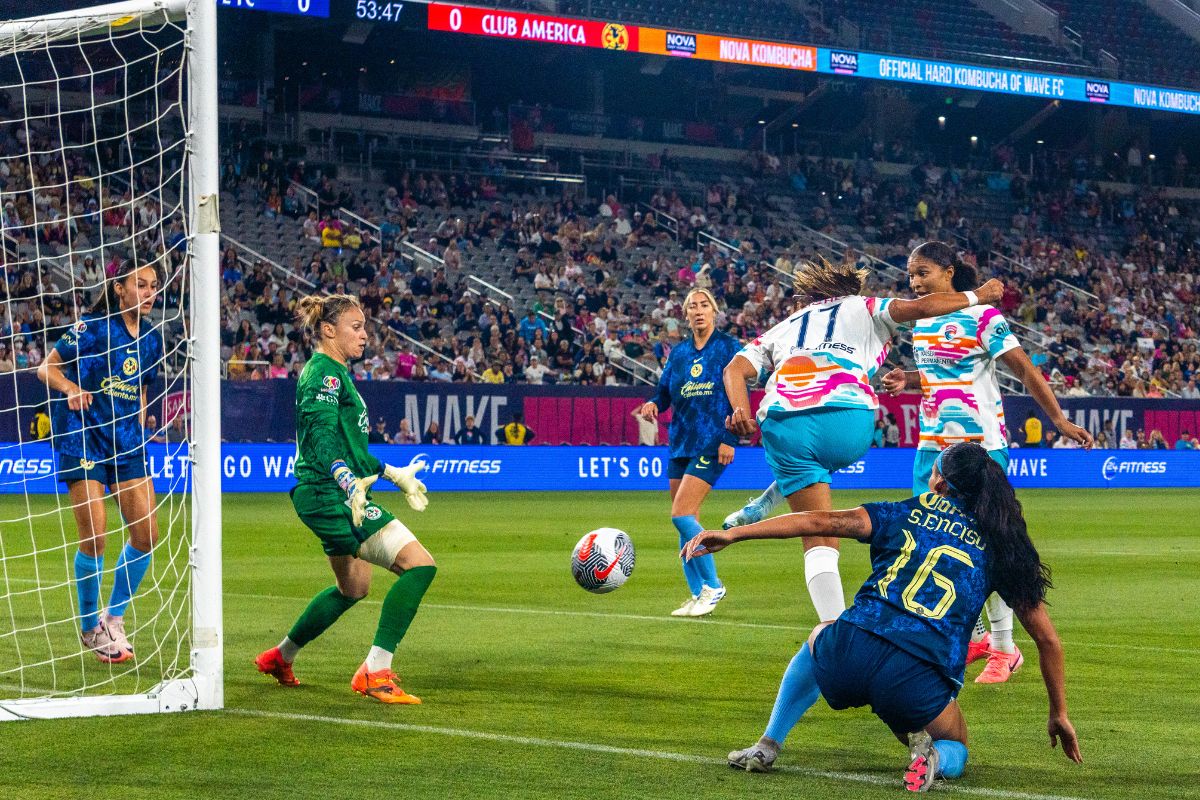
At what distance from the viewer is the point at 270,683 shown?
25.1 feet

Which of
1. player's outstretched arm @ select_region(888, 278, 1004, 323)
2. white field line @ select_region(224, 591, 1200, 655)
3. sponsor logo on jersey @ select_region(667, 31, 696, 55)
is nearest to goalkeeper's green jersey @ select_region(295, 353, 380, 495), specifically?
player's outstretched arm @ select_region(888, 278, 1004, 323)

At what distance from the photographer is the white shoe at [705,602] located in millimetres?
10602

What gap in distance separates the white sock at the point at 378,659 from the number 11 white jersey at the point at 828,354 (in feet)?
7.33

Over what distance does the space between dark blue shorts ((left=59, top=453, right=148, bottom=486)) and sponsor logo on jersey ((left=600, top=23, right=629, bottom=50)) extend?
1044 inches

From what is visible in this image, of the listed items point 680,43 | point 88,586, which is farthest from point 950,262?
point 680,43

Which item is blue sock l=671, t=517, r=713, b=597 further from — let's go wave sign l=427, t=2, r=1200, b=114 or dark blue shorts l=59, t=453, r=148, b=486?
let's go wave sign l=427, t=2, r=1200, b=114

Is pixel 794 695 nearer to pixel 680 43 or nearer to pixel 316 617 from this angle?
Result: pixel 316 617

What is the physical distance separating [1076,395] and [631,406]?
1100 centimetres

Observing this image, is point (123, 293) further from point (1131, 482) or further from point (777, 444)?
point (1131, 482)

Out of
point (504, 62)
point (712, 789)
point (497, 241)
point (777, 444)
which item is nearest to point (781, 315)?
point (497, 241)

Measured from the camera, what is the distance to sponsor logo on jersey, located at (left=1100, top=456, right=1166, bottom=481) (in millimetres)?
31641

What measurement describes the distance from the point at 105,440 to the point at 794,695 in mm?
4610

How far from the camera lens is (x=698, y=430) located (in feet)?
35.2

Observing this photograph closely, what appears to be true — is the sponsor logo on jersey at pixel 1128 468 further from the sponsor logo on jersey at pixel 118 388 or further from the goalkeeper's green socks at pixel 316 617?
the goalkeeper's green socks at pixel 316 617
